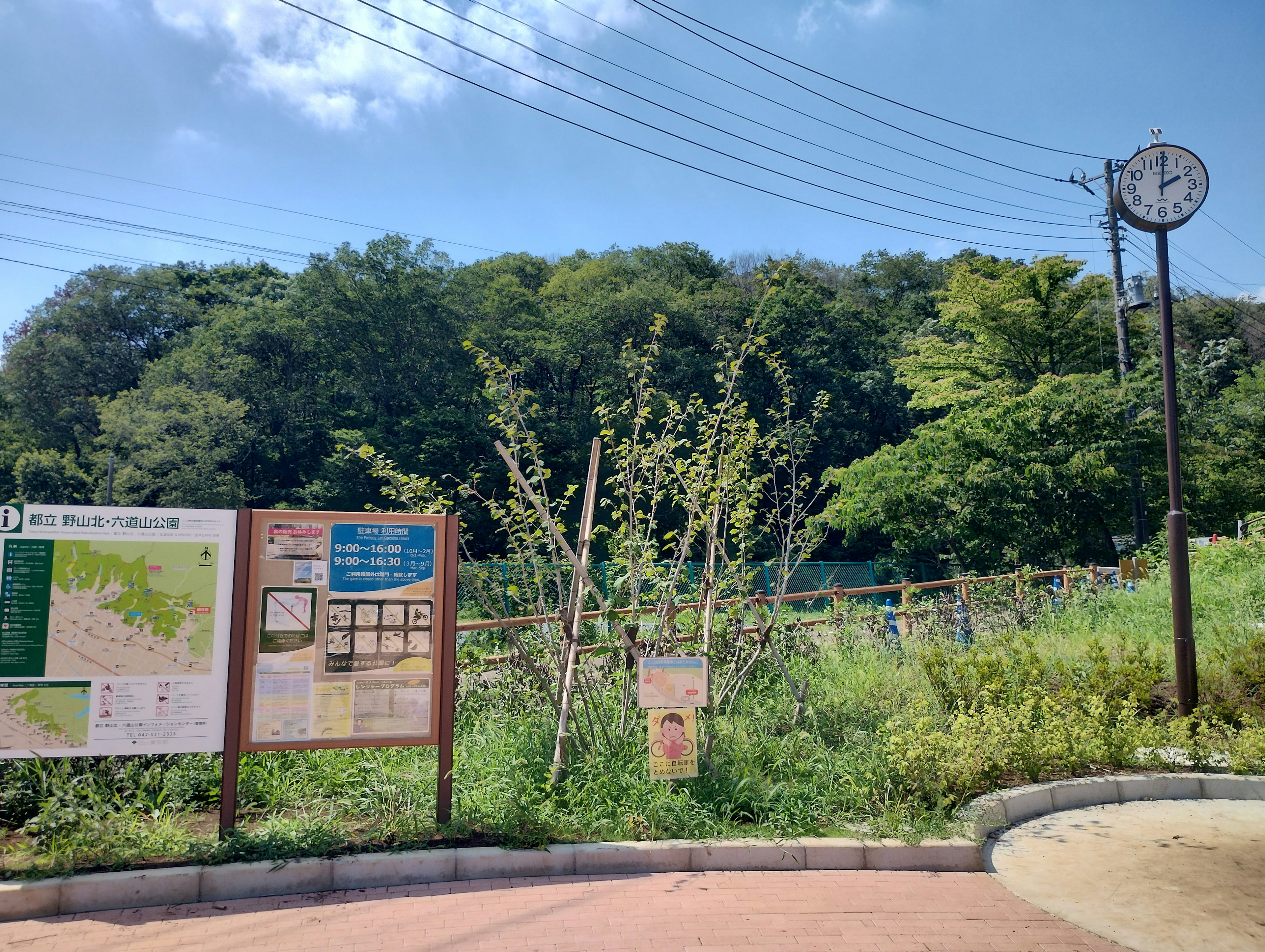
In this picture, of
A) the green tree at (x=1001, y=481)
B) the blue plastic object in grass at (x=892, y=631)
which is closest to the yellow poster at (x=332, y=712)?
the blue plastic object in grass at (x=892, y=631)

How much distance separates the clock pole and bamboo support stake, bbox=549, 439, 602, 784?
5.25 meters

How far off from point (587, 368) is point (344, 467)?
1374 centimetres

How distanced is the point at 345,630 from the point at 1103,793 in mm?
5596

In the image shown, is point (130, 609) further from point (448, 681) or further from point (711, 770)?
point (711, 770)

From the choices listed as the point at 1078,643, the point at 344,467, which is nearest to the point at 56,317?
the point at 344,467

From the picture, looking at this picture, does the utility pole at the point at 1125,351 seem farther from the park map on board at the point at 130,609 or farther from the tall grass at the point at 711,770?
the park map on board at the point at 130,609

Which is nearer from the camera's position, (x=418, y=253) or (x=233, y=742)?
(x=233, y=742)

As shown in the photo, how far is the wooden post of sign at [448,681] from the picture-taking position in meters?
5.31

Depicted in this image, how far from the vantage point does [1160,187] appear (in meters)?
8.58

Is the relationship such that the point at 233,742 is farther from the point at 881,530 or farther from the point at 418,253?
the point at 418,253

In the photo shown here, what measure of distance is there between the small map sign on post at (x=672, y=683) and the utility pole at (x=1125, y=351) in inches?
952

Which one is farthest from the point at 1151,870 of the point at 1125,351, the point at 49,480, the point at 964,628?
the point at 49,480

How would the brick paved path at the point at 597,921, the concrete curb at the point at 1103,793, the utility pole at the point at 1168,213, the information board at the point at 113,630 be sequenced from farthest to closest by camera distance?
the utility pole at the point at 1168,213 → the concrete curb at the point at 1103,793 → the information board at the point at 113,630 → the brick paved path at the point at 597,921

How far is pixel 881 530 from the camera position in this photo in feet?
88.1
